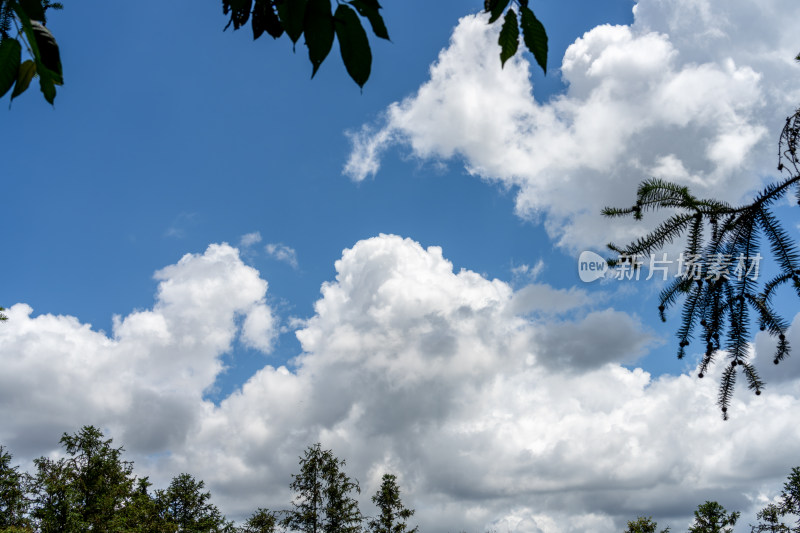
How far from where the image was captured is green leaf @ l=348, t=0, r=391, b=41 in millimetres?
1205

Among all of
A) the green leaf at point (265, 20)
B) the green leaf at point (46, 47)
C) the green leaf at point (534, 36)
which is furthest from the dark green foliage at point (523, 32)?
the green leaf at point (46, 47)

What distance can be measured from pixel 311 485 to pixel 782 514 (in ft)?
89.6

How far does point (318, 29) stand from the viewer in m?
1.23

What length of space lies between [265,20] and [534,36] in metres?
0.91

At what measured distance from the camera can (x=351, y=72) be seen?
1183mm

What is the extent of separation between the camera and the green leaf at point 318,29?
47.8 inches

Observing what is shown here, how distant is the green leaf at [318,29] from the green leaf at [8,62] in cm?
73

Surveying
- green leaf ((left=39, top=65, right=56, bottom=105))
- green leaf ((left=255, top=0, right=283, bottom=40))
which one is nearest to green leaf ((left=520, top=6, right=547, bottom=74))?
green leaf ((left=255, top=0, right=283, bottom=40))

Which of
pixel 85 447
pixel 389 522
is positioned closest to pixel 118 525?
pixel 85 447

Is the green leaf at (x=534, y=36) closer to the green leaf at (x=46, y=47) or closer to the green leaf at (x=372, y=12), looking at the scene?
the green leaf at (x=372, y=12)

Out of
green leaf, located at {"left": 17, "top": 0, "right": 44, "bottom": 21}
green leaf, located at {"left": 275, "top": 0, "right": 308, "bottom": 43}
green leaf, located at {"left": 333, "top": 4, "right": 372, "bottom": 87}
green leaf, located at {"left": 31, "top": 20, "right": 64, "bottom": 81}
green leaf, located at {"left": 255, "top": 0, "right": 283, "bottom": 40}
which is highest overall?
green leaf, located at {"left": 255, "top": 0, "right": 283, "bottom": 40}

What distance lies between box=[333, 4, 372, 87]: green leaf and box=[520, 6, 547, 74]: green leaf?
1.27ft

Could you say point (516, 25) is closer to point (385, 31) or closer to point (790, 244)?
point (385, 31)

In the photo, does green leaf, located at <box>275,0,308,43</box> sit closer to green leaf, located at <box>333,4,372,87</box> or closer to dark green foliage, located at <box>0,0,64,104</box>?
green leaf, located at <box>333,4,372,87</box>
